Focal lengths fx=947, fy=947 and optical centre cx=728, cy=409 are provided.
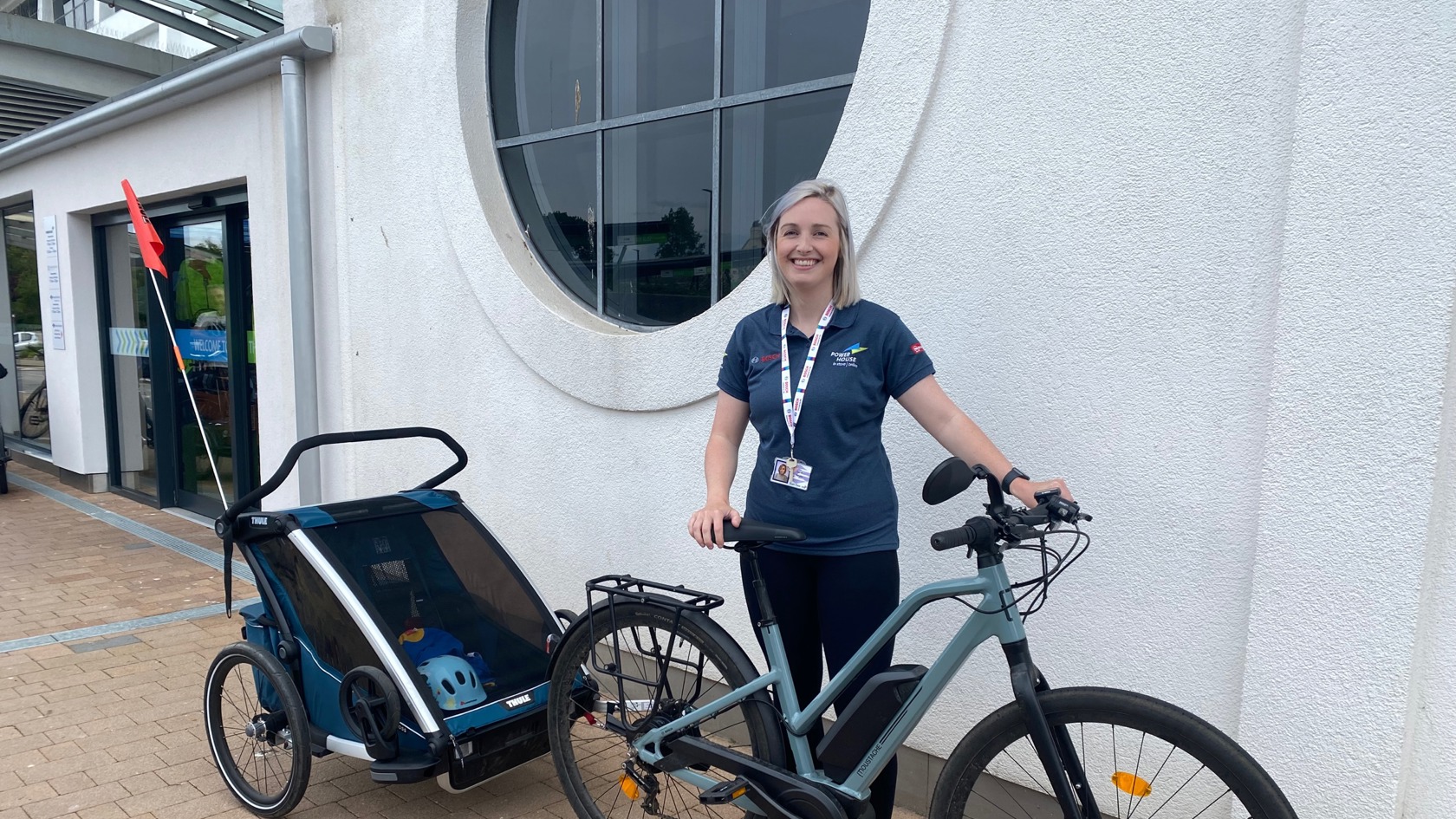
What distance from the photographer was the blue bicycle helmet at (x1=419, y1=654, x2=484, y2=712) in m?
2.90

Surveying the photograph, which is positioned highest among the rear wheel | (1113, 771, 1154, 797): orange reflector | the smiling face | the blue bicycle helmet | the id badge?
the smiling face

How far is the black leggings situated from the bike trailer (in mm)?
933

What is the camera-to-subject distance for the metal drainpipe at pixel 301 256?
539cm

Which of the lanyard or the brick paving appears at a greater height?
the lanyard

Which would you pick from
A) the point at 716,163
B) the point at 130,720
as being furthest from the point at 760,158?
the point at 130,720

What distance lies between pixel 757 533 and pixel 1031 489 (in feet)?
2.14

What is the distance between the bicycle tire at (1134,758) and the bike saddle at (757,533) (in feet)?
1.98

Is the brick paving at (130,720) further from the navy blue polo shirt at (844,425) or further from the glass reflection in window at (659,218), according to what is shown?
the glass reflection in window at (659,218)

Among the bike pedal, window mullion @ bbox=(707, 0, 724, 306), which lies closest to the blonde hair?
the bike pedal

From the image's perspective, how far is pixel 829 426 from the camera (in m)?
2.37

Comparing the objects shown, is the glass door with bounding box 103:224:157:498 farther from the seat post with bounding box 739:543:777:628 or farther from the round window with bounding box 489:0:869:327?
the seat post with bounding box 739:543:777:628

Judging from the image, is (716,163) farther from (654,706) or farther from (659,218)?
(654,706)

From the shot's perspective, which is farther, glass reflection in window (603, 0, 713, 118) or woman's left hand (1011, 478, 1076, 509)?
glass reflection in window (603, 0, 713, 118)

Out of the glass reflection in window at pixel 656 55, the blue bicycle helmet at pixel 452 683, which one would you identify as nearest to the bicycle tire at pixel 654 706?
the blue bicycle helmet at pixel 452 683
